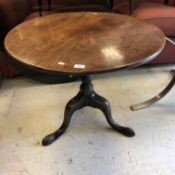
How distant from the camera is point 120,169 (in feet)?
4.06

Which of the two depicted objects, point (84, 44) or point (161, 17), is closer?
point (84, 44)

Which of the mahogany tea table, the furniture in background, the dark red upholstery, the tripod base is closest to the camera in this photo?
the mahogany tea table

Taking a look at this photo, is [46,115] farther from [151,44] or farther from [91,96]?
[151,44]

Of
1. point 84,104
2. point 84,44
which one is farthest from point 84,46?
point 84,104

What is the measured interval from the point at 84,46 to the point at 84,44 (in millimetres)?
23

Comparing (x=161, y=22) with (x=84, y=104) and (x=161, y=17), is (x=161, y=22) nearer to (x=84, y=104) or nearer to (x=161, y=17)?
(x=161, y=17)

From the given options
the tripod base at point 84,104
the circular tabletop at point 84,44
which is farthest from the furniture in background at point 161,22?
the circular tabletop at point 84,44

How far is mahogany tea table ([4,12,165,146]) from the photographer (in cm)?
91

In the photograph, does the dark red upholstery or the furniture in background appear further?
the dark red upholstery

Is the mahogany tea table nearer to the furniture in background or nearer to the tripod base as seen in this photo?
the tripod base

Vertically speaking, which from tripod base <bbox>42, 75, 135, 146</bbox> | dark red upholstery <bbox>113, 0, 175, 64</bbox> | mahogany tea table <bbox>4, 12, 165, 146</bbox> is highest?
mahogany tea table <bbox>4, 12, 165, 146</bbox>

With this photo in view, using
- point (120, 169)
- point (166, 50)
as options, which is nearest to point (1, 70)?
point (120, 169)

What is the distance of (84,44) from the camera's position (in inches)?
42.2

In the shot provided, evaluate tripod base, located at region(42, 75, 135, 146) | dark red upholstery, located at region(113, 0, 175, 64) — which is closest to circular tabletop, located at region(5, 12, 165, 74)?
tripod base, located at region(42, 75, 135, 146)
